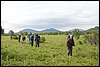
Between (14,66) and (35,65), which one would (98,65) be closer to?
(35,65)

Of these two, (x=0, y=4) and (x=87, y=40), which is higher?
(x=0, y=4)

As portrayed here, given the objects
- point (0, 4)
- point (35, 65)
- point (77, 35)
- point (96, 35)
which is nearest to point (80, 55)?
point (35, 65)

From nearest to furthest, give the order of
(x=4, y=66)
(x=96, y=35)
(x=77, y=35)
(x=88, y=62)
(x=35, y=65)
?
1. (x=4, y=66)
2. (x=35, y=65)
3. (x=88, y=62)
4. (x=96, y=35)
5. (x=77, y=35)

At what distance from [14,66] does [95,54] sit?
712 centimetres

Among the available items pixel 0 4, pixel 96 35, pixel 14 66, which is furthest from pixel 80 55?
pixel 96 35

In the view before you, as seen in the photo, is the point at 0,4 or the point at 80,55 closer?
the point at 0,4

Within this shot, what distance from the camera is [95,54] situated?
17.2 metres

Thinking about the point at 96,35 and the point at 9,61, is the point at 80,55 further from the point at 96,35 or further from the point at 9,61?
the point at 96,35

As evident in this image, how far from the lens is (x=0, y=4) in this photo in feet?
39.7

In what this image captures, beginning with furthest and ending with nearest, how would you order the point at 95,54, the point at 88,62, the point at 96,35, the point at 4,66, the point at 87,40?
the point at 87,40, the point at 96,35, the point at 95,54, the point at 88,62, the point at 4,66

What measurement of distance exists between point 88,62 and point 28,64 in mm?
3790

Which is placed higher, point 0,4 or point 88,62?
point 0,4

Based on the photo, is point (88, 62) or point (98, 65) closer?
point (98, 65)

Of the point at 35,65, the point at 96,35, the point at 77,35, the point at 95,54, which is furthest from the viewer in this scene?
the point at 77,35
